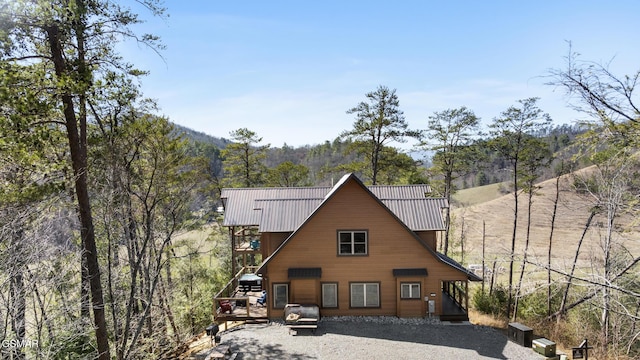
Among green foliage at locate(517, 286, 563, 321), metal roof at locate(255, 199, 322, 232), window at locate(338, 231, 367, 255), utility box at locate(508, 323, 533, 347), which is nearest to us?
utility box at locate(508, 323, 533, 347)

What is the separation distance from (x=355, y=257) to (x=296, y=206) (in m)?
3.96

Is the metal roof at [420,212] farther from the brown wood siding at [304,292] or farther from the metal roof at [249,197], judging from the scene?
the brown wood siding at [304,292]

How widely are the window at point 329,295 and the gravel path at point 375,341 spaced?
720 mm

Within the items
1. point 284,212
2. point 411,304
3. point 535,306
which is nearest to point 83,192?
point 284,212

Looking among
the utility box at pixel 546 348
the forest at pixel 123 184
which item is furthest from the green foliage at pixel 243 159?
the utility box at pixel 546 348

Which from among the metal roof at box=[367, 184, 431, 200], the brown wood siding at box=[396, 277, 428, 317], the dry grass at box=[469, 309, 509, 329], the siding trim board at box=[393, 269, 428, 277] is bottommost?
the dry grass at box=[469, 309, 509, 329]

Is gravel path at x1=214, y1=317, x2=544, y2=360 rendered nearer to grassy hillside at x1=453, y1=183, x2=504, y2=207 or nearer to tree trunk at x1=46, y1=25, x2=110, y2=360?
tree trunk at x1=46, y1=25, x2=110, y2=360

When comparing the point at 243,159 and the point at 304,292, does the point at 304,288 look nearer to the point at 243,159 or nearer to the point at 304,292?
the point at 304,292

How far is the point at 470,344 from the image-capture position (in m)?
14.0

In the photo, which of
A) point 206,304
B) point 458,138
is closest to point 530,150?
point 458,138

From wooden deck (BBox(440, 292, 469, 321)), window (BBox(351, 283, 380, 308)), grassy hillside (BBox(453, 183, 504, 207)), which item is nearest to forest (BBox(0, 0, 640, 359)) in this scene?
wooden deck (BBox(440, 292, 469, 321))

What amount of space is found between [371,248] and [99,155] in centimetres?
1158

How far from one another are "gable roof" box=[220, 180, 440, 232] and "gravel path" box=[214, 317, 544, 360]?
447 centimetres

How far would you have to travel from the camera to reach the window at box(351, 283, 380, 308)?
1678cm
